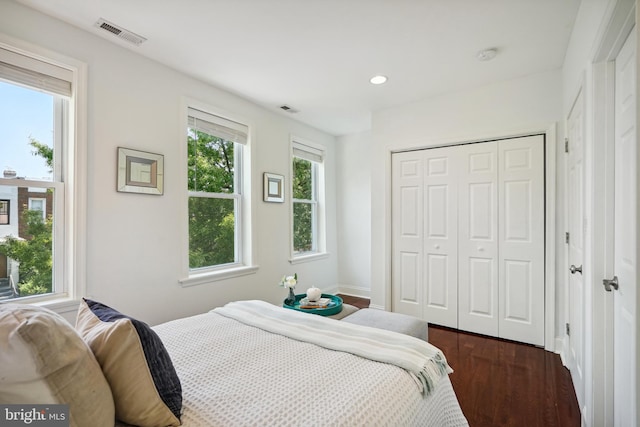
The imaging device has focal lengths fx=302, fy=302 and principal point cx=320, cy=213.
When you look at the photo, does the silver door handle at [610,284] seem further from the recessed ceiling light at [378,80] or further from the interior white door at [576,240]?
the recessed ceiling light at [378,80]

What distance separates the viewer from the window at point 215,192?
2.99 metres

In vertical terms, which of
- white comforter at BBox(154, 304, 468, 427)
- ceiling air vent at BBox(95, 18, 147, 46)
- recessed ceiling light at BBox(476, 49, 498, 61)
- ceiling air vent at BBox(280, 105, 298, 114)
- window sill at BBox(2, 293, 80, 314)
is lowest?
white comforter at BBox(154, 304, 468, 427)

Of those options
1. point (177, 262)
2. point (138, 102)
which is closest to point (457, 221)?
point (177, 262)

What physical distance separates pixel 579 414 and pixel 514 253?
143 centimetres

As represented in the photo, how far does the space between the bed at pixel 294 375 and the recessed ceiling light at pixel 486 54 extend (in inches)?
91.8

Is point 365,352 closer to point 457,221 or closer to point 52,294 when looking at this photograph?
point 52,294

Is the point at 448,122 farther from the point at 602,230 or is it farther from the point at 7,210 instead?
the point at 7,210

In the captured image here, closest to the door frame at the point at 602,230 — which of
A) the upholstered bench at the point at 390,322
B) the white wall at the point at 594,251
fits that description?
the white wall at the point at 594,251

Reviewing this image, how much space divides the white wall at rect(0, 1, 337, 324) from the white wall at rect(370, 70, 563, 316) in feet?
5.54

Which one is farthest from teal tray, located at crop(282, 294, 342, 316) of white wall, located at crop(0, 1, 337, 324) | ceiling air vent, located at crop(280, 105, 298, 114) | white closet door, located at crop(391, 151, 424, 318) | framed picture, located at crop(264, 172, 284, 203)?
ceiling air vent, located at crop(280, 105, 298, 114)

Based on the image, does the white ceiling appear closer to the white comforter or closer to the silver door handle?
the silver door handle

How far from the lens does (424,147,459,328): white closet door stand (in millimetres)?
3309

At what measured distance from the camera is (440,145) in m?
3.36

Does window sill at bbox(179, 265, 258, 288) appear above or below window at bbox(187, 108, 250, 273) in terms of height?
below
